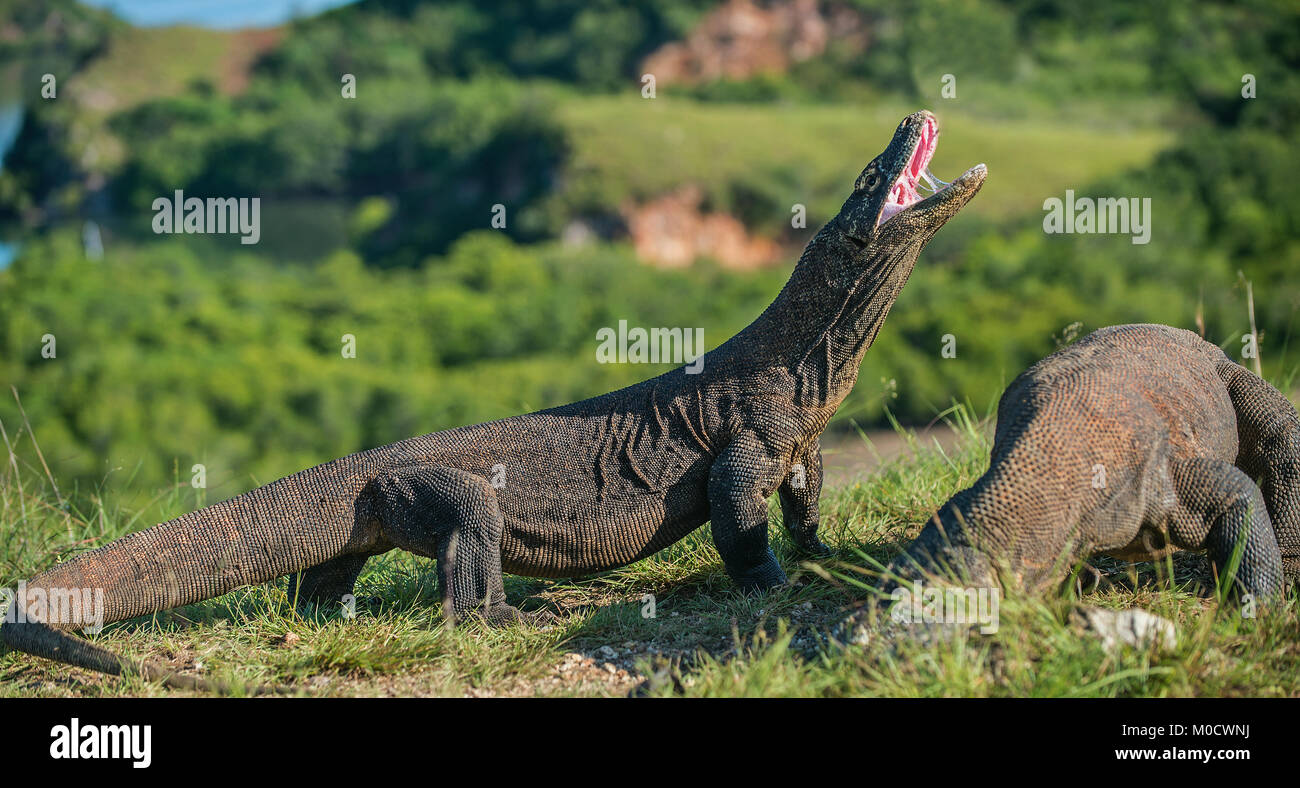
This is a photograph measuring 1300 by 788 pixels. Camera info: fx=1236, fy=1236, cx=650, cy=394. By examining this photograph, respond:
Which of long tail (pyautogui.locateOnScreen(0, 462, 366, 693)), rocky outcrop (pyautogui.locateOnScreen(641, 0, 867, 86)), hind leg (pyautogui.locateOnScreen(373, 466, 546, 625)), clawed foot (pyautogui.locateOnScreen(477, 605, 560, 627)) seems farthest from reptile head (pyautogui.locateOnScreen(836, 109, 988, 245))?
rocky outcrop (pyautogui.locateOnScreen(641, 0, 867, 86))

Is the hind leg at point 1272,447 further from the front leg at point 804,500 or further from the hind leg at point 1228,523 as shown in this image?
the front leg at point 804,500

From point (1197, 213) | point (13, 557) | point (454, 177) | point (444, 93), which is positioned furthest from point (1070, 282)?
point (444, 93)

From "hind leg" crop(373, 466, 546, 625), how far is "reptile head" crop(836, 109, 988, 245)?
69.4 inches

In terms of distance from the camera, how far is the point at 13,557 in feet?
19.2

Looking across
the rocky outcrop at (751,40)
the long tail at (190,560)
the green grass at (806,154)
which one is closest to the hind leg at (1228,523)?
the long tail at (190,560)

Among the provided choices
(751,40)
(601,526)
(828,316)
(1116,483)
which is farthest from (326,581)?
(751,40)

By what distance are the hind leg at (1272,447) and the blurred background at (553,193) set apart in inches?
54.2

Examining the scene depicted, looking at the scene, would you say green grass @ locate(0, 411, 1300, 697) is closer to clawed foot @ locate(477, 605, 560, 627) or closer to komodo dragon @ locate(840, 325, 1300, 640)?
clawed foot @ locate(477, 605, 560, 627)

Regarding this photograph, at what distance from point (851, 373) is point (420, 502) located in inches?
69.2

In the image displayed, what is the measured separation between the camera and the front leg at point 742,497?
4766mm

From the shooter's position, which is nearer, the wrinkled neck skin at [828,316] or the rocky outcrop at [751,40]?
the wrinkled neck skin at [828,316]

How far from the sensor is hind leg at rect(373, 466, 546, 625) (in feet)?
15.7

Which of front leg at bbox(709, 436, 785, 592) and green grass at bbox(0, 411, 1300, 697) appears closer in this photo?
green grass at bbox(0, 411, 1300, 697)

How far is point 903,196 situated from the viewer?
458 cm
